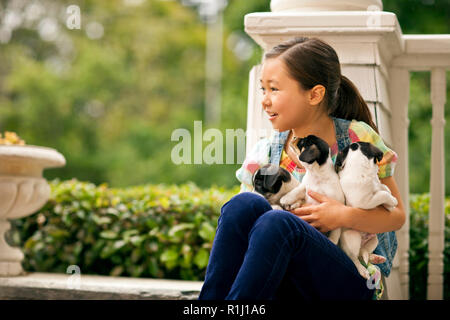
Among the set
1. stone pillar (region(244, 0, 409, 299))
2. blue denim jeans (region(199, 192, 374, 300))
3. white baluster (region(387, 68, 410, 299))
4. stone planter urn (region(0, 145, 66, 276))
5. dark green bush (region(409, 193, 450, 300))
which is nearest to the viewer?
blue denim jeans (region(199, 192, 374, 300))

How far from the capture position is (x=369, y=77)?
2.01 m

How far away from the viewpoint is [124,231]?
3.35m

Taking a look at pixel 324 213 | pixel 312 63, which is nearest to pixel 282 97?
pixel 312 63

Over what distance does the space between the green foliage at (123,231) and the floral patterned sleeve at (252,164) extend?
1304 mm

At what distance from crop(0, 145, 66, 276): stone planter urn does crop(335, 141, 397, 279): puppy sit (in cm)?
203

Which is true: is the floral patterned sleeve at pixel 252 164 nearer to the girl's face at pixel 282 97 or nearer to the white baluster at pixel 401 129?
the girl's face at pixel 282 97

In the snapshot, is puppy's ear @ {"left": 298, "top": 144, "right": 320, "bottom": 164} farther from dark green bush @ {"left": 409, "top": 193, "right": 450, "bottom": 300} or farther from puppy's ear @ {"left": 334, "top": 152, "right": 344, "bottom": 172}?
dark green bush @ {"left": 409, "top": 193, "right": 450, "bottom": 300}

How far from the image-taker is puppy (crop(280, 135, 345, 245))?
1534 millimetres

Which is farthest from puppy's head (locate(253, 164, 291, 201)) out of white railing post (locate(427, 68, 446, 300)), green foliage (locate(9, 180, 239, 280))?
green foliage (locate(9, 180, 239, 280))

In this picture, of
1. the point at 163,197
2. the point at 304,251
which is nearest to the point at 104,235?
the point at 163,197

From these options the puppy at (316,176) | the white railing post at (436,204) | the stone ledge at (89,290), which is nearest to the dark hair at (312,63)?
the puppy at (316,176)

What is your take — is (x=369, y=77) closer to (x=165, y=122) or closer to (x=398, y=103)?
(x=398, y=103)

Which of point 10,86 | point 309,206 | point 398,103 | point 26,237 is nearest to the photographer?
point 309,206
